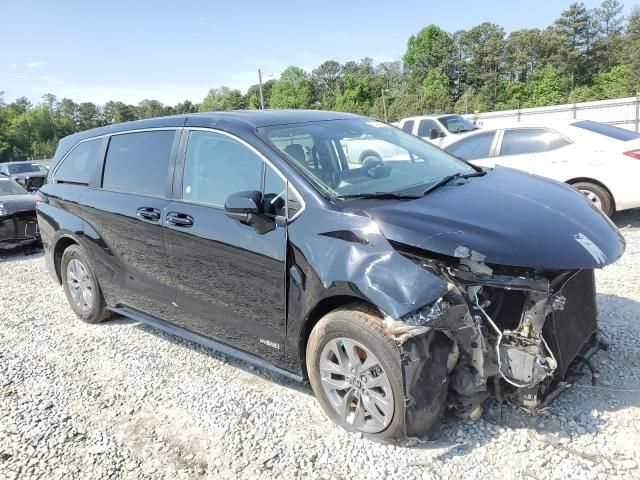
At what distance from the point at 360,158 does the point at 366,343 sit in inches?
57.3

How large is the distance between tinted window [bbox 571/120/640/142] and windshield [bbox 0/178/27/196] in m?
9.93

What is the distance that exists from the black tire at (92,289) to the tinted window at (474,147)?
18.8 feet

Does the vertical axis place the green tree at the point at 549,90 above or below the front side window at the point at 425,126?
above

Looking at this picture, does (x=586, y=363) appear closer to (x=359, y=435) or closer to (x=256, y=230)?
(x=359, y=435)

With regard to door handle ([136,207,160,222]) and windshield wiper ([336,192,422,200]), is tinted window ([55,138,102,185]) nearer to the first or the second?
door handle ([136,207,160,222])

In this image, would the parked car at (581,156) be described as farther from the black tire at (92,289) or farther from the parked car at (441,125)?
the parked car at (441,125)

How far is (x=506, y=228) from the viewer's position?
2619mm

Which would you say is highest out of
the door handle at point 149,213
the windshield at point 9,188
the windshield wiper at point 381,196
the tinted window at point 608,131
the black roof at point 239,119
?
the black roof at point 239,119

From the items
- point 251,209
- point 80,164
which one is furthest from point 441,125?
point 251,209

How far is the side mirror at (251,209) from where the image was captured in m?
2.99

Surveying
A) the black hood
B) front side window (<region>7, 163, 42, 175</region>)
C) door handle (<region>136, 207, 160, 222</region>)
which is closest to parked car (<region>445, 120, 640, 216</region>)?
door handle (<region>136, 207, 160, 222</region>)

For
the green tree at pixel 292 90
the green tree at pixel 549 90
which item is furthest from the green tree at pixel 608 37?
the green tree at pixel 292 90

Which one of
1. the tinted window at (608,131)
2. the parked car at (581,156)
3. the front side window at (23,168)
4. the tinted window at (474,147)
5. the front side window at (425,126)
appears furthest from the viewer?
the front side window at (23,168)

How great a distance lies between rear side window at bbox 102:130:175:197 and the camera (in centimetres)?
391
